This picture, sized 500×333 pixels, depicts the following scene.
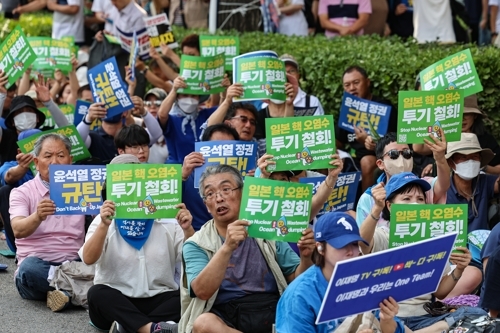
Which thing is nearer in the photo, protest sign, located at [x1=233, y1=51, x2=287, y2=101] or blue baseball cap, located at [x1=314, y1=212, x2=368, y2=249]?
blue baseball cap, located at [x1=314, y1=212, x2=368, y2=249]

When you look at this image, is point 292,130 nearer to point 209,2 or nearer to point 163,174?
point 163,174

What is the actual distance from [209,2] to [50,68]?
5065mm

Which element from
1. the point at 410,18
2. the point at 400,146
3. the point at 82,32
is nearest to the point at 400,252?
the point at 400,146

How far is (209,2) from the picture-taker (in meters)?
17.5

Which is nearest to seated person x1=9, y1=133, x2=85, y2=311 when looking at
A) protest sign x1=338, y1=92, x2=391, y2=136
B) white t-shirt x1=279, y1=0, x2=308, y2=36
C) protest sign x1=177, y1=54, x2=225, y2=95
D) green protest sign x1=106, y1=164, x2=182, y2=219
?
green protest sign x1=106, y1=164, x2=182, y2=219

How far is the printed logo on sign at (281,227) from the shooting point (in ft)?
23.6

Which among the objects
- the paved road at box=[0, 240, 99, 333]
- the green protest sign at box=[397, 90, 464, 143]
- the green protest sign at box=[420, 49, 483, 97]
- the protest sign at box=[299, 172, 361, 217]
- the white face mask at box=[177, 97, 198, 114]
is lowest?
the paved road at box=[0, 240, 99, 333]

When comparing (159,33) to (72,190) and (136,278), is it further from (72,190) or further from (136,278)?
(136,278)

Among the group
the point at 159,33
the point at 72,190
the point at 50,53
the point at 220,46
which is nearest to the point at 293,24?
the point at 159,33

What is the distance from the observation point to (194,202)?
960 centimetres

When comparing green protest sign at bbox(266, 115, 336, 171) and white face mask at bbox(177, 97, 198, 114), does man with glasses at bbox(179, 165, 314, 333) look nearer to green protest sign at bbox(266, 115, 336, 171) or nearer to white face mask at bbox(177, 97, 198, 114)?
green protest sign at bbox(266, 115, 336, 171)

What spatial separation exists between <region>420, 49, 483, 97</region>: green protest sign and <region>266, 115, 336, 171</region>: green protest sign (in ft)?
5.01

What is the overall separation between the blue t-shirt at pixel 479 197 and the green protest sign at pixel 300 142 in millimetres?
1343

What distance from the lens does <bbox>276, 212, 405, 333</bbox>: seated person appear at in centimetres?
623
